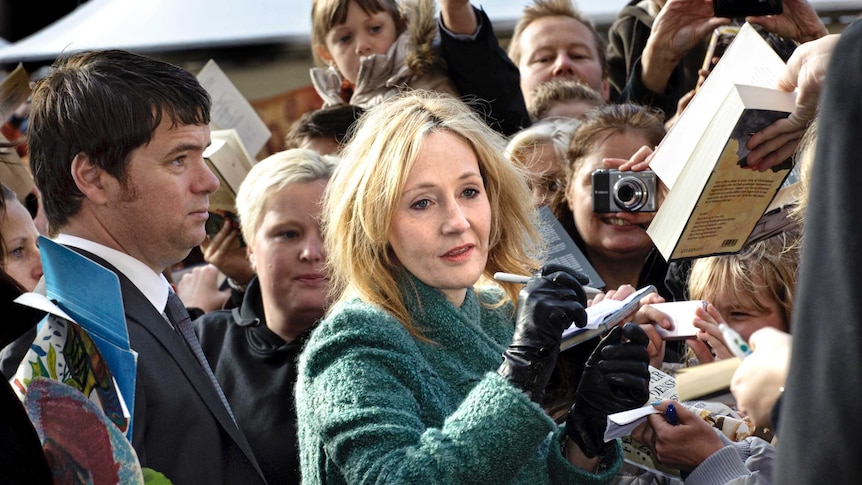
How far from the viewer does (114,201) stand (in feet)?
7.82

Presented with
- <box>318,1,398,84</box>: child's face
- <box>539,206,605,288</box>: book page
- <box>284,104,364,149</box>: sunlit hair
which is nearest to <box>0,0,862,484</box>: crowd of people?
<box>539,206,605,288</box>: book page

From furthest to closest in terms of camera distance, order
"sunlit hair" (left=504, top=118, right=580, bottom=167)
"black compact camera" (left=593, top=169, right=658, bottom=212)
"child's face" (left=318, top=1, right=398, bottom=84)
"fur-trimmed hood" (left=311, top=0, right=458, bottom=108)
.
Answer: "child's face" (left=318, top=1, right=398, bottom=84) < "fur-trimmed hood" (left=311, top=0, right=458, bottom=108) < "sunlit hair" (left=504, top=118, right=580, bottom=167) < "black compact camera" (left=593, top=169, right=658, bottom=212)

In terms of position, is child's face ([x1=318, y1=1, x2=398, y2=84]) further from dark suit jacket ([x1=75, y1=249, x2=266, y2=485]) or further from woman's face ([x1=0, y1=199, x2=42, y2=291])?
dark suit jacket ([x1=75, y1=249, x2=266, y2=485])

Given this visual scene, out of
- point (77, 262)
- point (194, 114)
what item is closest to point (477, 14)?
point (194, 114)

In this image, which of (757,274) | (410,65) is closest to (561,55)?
(410,65)

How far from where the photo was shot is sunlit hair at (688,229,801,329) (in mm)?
2738

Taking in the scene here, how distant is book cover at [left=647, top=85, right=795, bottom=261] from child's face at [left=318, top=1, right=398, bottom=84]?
6.26 ft

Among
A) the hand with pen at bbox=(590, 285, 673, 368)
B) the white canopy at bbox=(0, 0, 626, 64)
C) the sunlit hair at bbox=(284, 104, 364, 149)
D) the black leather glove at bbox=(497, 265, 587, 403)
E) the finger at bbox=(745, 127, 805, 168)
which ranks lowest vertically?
the white canopy at bbox=(0, 0, 626, 64)

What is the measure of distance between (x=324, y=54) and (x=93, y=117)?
6.47ft

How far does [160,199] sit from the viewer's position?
7.94ft

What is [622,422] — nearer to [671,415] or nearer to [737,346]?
[671,415]

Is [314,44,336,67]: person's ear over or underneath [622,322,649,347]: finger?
underneath

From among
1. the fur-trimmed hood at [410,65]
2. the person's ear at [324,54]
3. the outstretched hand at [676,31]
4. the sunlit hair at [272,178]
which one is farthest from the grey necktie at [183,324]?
the person's ear at [324,54]

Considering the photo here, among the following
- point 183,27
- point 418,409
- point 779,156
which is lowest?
point 183,27
